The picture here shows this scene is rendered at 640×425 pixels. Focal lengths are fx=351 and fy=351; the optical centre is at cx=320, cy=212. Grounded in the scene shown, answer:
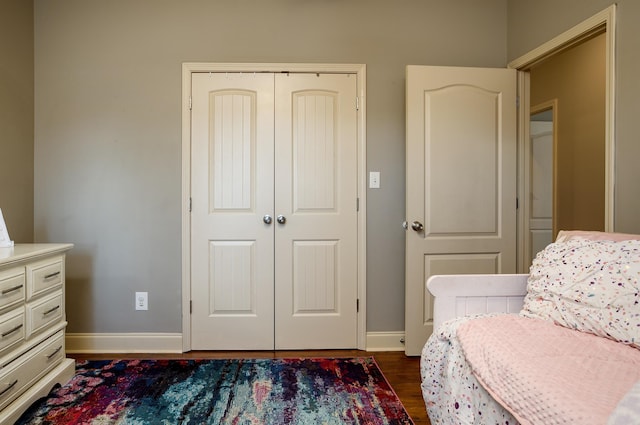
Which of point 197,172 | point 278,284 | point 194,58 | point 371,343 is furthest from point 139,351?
point 194,58

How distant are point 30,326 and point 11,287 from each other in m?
0.25

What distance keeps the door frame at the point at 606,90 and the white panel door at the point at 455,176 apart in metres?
0.08

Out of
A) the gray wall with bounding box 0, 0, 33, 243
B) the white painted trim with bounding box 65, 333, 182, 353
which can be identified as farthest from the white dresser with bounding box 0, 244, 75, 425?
the gray wall with bounding box 0, 0, 33, 243

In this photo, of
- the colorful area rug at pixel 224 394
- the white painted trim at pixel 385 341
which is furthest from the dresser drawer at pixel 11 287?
the white painted trim at pixel 385 341

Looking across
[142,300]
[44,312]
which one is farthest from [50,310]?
[142,300]

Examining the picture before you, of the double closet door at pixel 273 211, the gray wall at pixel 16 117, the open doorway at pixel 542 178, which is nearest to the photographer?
the gray wall at pixel 16 117

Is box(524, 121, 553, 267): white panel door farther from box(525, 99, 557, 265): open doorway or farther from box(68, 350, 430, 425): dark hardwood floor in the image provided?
box(68, 350, 430, 425): dark hardwood floor

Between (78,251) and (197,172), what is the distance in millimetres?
960

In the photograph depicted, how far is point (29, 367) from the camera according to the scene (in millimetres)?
1659

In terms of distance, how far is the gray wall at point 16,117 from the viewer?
2100mm

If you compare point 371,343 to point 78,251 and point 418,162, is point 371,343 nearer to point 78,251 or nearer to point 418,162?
point 418,162

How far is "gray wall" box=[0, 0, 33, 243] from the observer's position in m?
2.10

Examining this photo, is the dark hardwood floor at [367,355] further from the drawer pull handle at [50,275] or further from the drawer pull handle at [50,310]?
the drawer pull handle at [50,275]

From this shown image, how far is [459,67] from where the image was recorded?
229 cm
